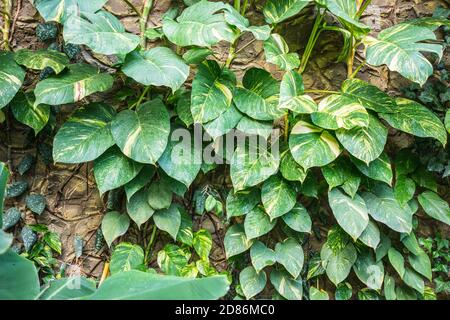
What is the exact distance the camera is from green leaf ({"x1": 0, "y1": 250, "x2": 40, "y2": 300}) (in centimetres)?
52

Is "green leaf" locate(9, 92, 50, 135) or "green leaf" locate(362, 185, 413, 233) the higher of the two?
"green leaf" locate(9, 92, 50, 135)

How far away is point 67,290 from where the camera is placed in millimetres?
578

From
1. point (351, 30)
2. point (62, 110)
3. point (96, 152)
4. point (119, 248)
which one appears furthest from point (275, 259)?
point (62, 110)

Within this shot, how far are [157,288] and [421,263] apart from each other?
4.73 feet

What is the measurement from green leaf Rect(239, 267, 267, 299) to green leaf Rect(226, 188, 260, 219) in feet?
0.82

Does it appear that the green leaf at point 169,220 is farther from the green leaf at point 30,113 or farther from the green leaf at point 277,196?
the green leaf at point 30,113

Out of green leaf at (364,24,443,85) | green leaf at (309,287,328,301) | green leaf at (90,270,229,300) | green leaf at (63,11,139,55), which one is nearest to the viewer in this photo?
green leaf at (90,270,229,300)

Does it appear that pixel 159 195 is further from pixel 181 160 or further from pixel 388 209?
pixel 388 209

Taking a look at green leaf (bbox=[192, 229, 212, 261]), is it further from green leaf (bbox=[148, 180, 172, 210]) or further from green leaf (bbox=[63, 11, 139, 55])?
green leaf (bbox=[63, 11, 139, 55])

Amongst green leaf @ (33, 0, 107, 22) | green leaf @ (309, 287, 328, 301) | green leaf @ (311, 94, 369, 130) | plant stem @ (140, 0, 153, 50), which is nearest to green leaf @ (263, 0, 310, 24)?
green leaf @ (311, 94, 369, 130)
